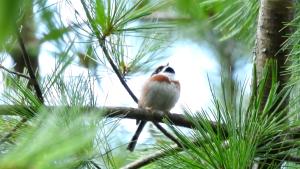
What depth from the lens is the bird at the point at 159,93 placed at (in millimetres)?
2623

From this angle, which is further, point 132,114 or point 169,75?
point 169,75

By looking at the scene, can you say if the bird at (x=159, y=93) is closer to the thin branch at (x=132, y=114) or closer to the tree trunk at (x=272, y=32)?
the thin branch at (x=132, y=114)

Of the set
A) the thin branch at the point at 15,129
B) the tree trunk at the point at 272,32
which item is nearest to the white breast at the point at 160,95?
the tree trunk at the point at 272,32

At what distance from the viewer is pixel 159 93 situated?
8.63 feet

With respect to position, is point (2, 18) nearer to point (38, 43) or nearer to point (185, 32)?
point (38, 43)

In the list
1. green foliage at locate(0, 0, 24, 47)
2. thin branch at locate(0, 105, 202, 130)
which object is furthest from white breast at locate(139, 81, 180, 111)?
green foliage at locate(0, 0, 24, 47)

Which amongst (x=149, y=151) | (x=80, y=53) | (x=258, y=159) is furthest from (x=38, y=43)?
(x=258, y=159)

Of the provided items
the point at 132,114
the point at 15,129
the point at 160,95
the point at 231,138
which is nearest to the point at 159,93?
the point at 160,95

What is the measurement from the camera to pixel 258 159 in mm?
1036

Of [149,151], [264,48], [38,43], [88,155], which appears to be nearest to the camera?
[88,155]

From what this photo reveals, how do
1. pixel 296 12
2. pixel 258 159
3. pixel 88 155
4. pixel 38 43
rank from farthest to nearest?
pixel 38 43 → pixel 296 12 → pixel 88 155 → pixel 258 159

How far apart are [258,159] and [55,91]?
1.68 feet

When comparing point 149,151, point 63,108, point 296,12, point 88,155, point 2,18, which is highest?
point 2,18

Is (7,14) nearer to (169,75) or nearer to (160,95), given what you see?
(160,95)
